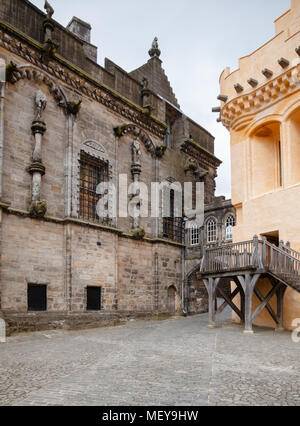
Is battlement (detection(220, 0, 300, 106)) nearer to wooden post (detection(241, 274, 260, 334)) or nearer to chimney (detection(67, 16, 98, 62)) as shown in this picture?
wooden post (detection(241, 274, 260, 334))

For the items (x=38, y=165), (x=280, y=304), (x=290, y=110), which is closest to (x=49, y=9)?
(x=38, y=165)

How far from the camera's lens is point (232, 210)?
22.7 meters

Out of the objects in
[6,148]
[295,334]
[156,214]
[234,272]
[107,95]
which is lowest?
[295,334]

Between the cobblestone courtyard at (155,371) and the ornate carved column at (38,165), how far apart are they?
4785 millimetres

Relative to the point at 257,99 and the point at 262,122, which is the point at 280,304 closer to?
the point at 262,122

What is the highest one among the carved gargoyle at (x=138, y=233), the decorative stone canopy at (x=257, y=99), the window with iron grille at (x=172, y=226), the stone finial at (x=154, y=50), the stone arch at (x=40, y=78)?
the stone finial at (x=154, y=50)

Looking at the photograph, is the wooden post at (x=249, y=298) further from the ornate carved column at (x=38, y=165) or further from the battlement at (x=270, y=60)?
the ornate carved column at (x=38, y=165)

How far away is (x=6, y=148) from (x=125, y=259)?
727 cm

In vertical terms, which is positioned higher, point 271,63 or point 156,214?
point 271,63

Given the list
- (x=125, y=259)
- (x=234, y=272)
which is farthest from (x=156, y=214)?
(x=234, y=272)

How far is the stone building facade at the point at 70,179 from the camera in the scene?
14.6 m

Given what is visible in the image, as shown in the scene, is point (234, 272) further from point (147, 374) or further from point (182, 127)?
point (182, 127)

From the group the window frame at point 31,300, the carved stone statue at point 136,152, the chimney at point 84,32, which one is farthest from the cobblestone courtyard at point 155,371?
the chimney at point 84,32

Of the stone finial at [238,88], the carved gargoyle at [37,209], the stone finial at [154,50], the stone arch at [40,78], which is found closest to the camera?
the carved gargoyle at [37,209]
